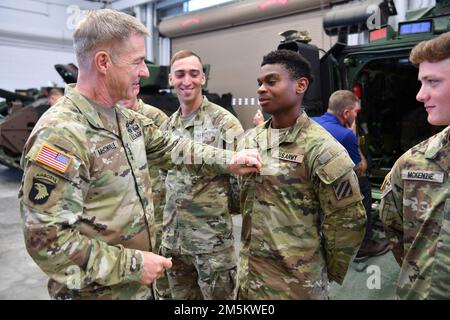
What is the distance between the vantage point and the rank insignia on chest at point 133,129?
1580 mm

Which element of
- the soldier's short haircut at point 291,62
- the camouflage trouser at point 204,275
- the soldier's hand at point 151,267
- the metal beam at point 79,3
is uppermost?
the metal beam at point 79,3

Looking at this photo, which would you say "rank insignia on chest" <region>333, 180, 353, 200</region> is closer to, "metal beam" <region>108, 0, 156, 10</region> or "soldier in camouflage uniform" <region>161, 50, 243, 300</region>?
"soldier in camouflage uniform" <region>161, 50, 243, 300</region>

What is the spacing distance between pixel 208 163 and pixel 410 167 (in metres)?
0.91

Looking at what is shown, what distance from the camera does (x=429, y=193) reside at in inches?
54.4

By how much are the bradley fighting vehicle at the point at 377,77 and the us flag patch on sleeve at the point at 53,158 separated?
279 cm

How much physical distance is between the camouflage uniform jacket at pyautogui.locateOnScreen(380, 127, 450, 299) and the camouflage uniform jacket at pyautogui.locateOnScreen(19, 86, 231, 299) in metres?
1.00

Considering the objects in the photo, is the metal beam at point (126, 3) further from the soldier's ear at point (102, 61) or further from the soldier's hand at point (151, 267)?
the soldier's hand at point (151, 267)

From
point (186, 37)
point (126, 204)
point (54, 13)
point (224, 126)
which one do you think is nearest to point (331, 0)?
point (186, 37)

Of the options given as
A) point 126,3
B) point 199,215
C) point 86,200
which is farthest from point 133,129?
point 126,3

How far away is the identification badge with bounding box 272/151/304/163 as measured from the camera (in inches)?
65.0

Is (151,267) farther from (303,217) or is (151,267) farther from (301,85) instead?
(301,85)

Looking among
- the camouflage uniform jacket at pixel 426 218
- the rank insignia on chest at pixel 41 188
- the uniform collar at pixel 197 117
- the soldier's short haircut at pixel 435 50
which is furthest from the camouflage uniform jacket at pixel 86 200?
the soldier's short haircut at pixel 435 50

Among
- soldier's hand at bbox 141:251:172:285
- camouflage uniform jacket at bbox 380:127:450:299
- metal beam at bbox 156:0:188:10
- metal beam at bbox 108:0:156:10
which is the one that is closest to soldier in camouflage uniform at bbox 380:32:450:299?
camouflage uniform jacket at bbox 380:127:450:299

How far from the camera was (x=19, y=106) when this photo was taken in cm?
754
